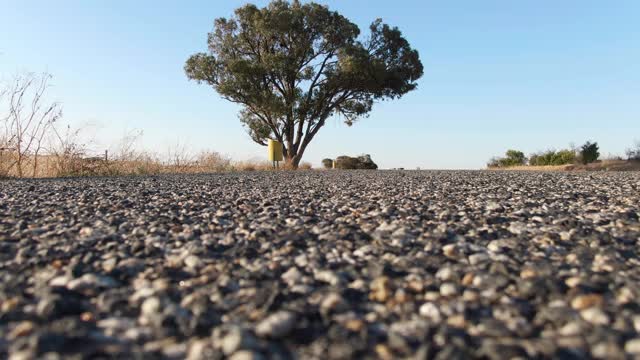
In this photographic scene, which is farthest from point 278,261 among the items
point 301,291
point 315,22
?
point 315,22

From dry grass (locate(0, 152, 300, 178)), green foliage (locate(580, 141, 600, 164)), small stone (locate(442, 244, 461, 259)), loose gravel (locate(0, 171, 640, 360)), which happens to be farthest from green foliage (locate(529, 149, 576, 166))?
small stone (locate(442, 244, 461, 259))

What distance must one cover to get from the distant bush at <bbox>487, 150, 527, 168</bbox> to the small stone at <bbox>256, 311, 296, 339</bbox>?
2440 centimetres

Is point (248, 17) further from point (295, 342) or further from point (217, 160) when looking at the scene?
point (295, 342)

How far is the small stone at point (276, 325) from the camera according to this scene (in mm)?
1425

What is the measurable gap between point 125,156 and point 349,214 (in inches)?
379

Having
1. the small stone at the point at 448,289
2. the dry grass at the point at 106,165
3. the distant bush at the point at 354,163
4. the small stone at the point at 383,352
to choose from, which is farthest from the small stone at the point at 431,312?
the distant bush at the point at 354,163

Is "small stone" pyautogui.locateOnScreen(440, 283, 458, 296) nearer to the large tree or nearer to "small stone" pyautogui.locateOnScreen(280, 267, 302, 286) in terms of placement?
"small stone" pyautogui.locateOnScreen(280, 267, 302, 286)

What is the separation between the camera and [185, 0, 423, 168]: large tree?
2070cm

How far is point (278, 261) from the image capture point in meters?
2.22

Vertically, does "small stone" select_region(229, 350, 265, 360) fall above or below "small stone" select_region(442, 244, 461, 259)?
below

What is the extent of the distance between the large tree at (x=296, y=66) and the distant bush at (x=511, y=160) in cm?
677

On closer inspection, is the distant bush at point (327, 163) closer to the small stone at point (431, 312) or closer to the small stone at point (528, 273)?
the small stone at point (528, 273)

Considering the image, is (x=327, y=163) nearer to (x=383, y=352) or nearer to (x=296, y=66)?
(x=296, y=66)

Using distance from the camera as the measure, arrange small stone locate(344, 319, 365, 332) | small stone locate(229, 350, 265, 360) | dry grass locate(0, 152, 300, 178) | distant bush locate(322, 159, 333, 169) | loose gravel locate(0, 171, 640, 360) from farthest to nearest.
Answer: distant bush locate(322, 159, 333, 169) < dry grass locate(0, 152, 300, 178) < small stone locate(344, 319, 365, 332) < loose gravel locate(0, 171, 640, 360) < small stone locate(229, 350, 265, 360)
